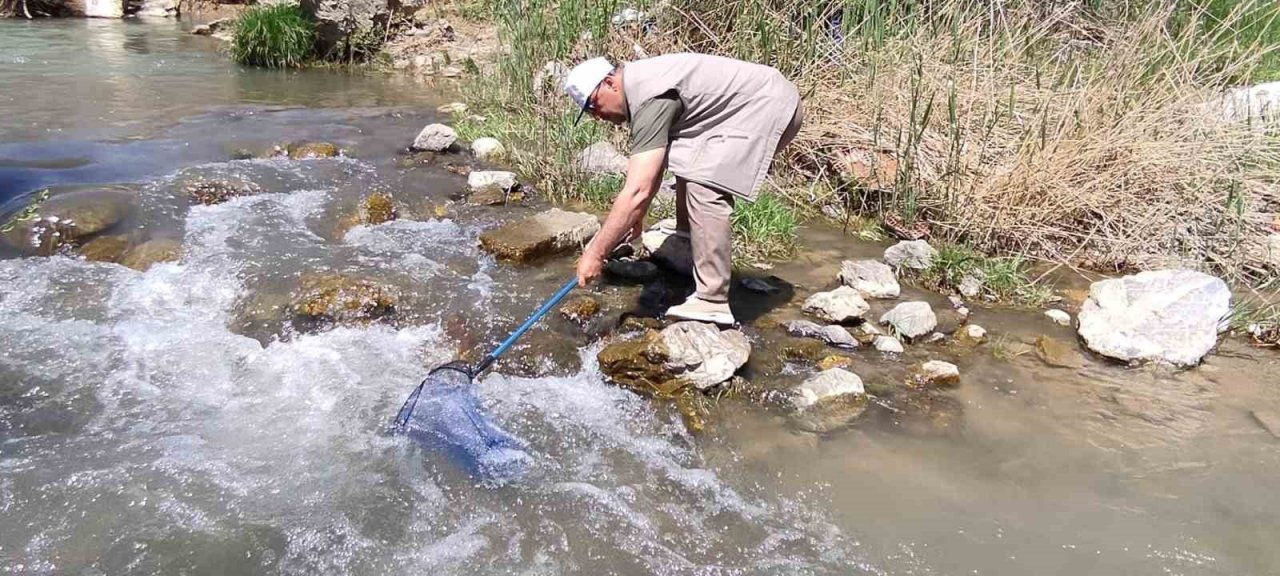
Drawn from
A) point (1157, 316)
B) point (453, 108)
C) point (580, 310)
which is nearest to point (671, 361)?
point (580, 310)

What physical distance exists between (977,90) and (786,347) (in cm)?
243

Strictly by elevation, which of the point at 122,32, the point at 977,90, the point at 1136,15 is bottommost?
the point at 122,32

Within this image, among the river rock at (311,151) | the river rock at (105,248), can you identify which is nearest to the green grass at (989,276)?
the river rock at (105,248)

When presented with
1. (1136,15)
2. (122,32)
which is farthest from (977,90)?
(122,32)

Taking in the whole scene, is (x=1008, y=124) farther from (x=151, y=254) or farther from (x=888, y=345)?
(x=151, y=254)

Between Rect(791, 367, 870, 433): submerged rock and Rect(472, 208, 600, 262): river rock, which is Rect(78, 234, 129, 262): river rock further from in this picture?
Rect(791, 367, 870, 433): submerged rock

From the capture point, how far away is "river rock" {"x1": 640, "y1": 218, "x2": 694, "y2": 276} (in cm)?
409

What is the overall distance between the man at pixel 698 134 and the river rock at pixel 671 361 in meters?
0.30

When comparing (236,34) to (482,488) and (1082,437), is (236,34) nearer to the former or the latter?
(482,488)

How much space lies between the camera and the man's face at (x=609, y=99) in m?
3.20

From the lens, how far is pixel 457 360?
11.3ft

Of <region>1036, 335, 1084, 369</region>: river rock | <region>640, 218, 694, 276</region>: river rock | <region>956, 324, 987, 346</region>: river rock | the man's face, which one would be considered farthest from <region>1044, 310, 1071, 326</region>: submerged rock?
the man's face

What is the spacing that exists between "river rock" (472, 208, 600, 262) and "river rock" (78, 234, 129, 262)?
1.76 metres

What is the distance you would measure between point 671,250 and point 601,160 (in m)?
1.55
